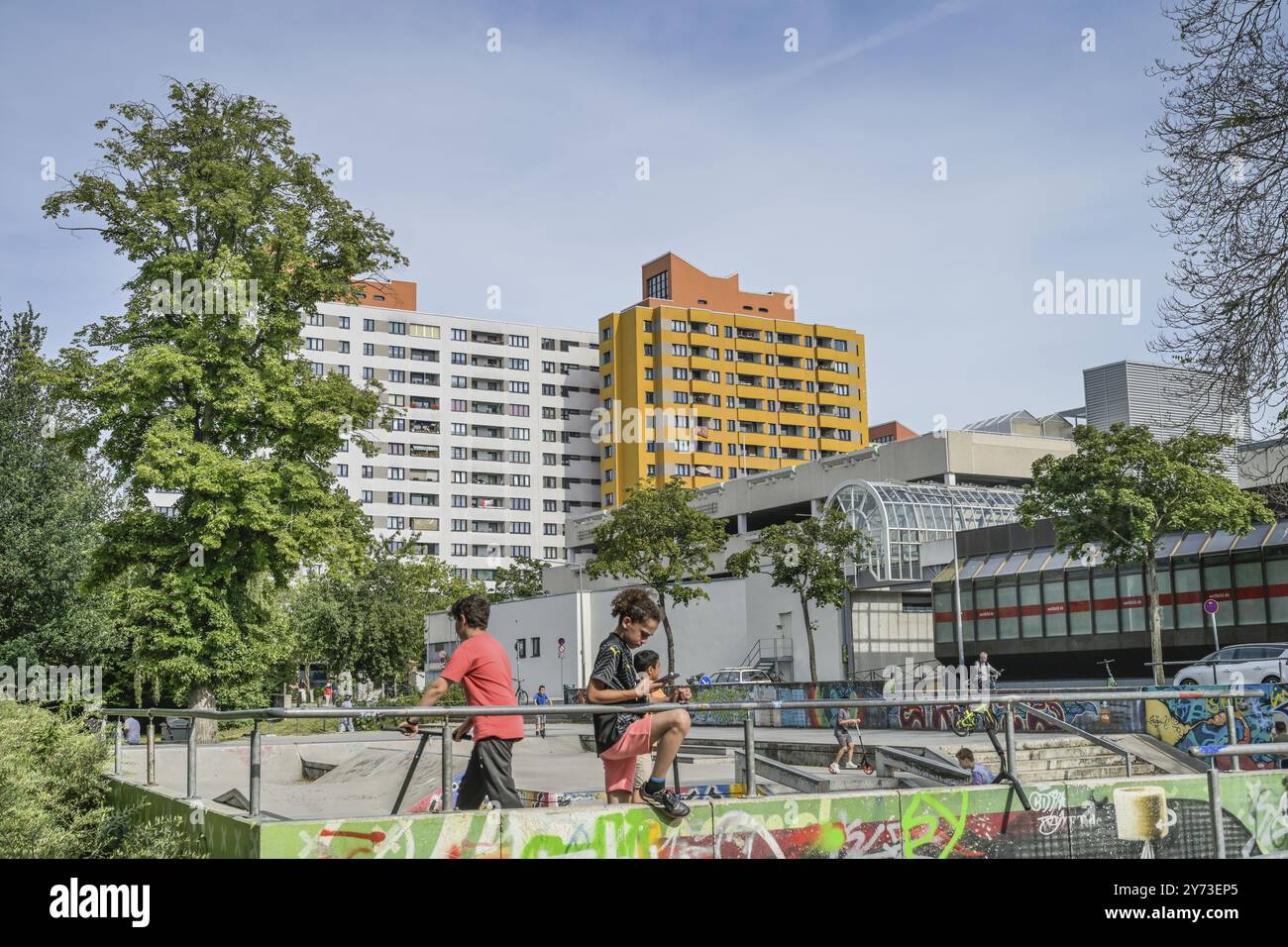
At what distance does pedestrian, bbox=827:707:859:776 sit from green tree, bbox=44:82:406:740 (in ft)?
44.4

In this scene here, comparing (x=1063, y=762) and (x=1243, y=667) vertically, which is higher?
(x=1063, y=762)

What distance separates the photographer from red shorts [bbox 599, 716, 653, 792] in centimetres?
767

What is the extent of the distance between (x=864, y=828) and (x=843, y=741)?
28.1 feet

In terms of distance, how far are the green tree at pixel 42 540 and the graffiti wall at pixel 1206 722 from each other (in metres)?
21.2

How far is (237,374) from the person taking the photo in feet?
85.8

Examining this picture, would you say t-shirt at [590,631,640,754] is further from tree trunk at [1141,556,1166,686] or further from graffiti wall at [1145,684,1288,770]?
tree trunk at [1141,556,1166,686]

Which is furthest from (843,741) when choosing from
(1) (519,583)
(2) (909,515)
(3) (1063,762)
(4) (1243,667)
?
(1) (519,583)

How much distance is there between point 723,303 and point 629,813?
109 m

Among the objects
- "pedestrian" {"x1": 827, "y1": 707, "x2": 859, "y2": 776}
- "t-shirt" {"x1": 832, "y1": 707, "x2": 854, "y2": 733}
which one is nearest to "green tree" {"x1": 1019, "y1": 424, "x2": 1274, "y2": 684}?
"pedestrian" {"x1": 827, "y1": 707, "x2": 859, "y2": 776}

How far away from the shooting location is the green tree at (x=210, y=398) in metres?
25.5

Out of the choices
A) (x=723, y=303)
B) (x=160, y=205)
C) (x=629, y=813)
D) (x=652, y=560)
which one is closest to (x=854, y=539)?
(x=652, y=560)

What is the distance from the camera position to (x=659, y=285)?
11481 centimetres
